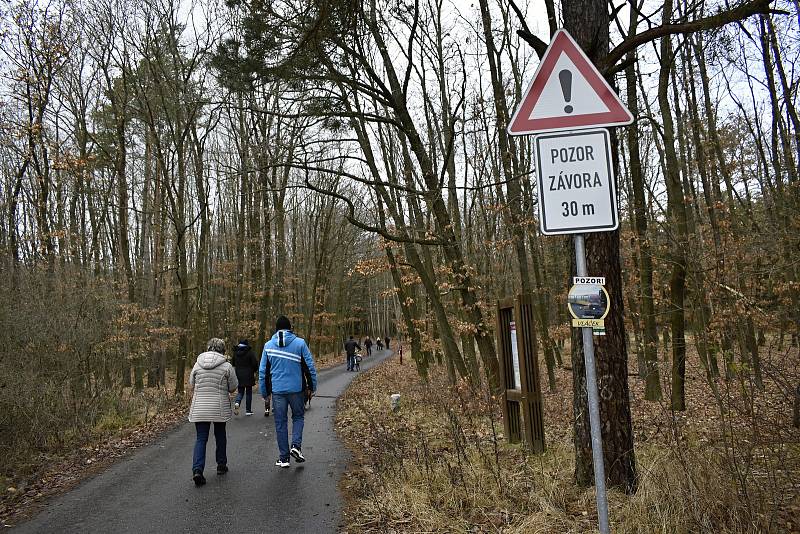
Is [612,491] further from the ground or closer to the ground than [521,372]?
closer to the ground

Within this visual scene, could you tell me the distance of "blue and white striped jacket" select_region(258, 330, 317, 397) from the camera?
7750mm

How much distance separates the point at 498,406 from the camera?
10820mm

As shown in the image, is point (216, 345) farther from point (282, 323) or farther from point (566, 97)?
point (566, 97)

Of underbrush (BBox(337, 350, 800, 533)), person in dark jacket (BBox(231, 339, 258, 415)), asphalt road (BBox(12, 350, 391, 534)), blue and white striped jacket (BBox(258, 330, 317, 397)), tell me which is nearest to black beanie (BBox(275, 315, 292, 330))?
blue and white striped jacket (BBox(258, 330, 317, 397))

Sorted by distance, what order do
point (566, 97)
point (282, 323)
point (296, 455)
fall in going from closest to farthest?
point (566, 97) → point (296, 455) → point (282, 323)

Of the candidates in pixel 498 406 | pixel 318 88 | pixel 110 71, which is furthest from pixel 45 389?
pixel 110 71

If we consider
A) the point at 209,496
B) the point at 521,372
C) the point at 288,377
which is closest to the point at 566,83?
the point at 521,372

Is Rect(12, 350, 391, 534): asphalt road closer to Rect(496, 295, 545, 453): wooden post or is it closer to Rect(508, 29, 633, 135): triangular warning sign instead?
Rect(496, 295, 545, 453): wooden post

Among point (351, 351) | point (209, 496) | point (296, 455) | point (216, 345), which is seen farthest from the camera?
point (351, 351)

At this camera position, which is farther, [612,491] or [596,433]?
[612,491]

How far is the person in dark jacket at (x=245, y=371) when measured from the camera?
1305 centimetres

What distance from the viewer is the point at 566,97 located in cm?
315

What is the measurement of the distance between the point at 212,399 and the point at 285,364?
1.01 m

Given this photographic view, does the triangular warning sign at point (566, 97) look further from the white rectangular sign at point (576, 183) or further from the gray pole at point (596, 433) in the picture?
the gray pole at point (596, 433)
